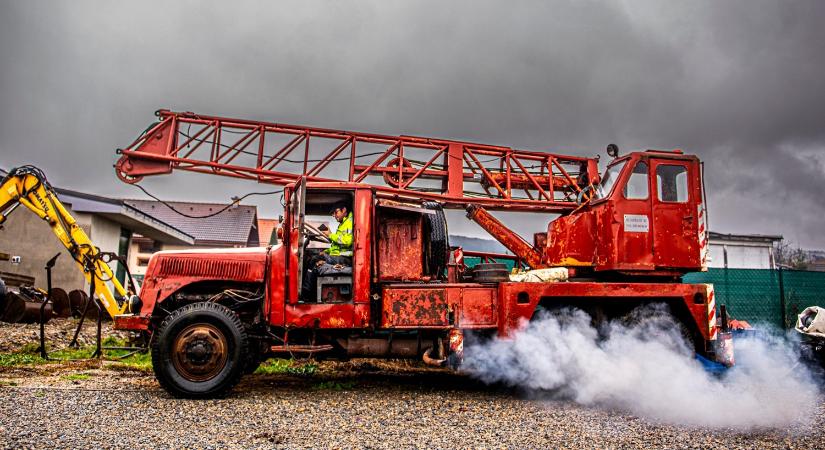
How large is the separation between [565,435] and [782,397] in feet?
11.6

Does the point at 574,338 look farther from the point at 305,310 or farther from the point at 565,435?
the point at 305,310

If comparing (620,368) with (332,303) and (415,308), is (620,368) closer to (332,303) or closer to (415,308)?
(415,308)

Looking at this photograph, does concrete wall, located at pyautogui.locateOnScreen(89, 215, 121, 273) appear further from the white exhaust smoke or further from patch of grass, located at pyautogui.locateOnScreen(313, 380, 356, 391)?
the white exhaust smoke

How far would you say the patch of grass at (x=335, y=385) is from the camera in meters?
7.01

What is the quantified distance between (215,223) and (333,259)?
85.9ft

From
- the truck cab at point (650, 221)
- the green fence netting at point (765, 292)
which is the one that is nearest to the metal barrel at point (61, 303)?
the truck cab at point (650, 221)

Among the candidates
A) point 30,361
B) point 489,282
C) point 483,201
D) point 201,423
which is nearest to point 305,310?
point 201,423

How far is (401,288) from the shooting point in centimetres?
646

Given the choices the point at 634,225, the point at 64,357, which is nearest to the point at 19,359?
the point at 64,357

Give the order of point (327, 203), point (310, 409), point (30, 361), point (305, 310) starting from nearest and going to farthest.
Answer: point (310, 409) → point (305, 310) → point (327, 203) → point (30, 361)

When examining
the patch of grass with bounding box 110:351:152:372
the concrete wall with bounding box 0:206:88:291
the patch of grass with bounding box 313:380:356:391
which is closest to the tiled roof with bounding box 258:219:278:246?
the concrete wall with bounding box 0:206:88:291

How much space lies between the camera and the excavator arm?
1006cm

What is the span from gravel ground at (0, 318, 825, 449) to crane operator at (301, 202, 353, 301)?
1.26 m

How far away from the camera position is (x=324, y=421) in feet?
17.1
